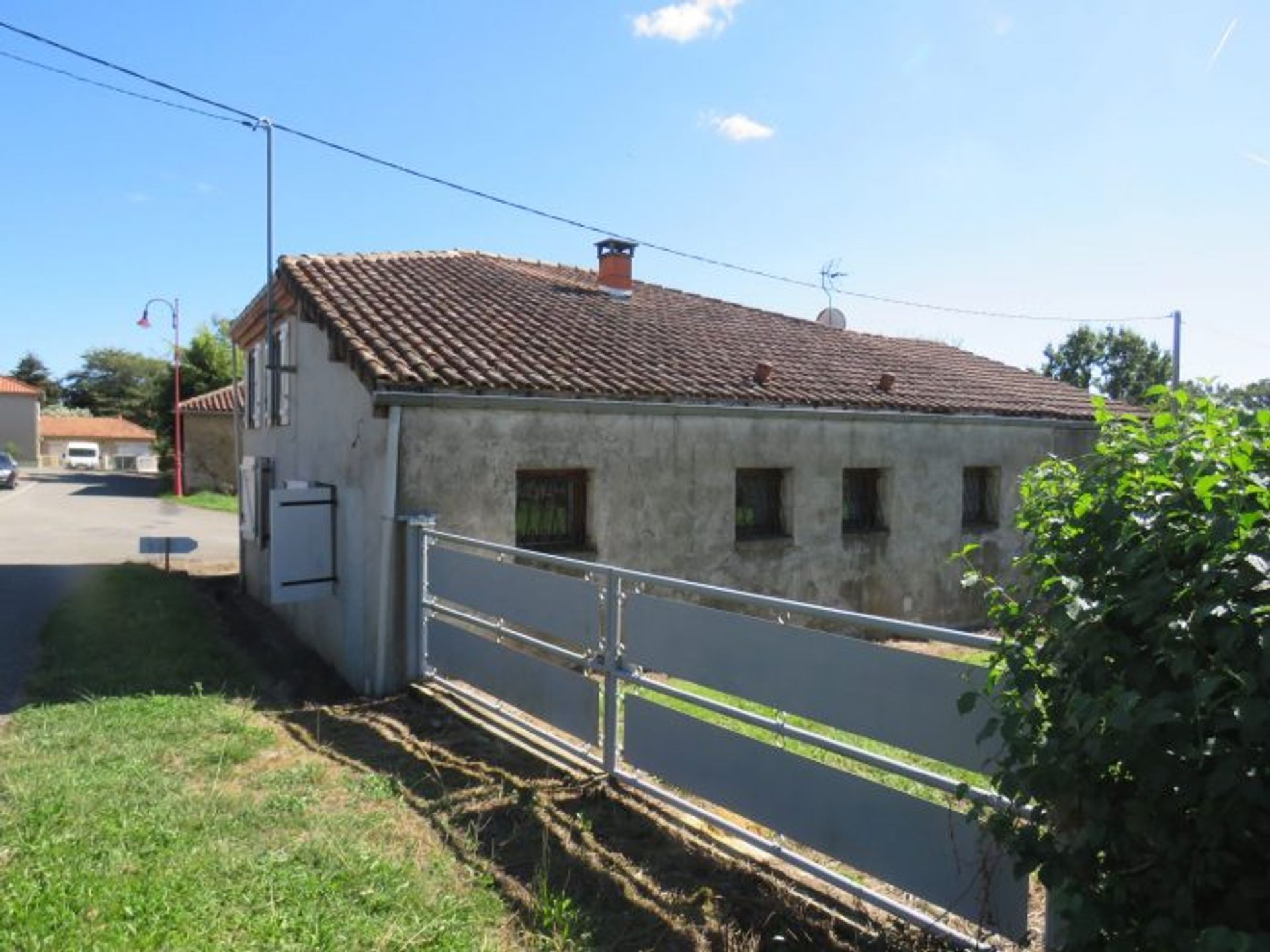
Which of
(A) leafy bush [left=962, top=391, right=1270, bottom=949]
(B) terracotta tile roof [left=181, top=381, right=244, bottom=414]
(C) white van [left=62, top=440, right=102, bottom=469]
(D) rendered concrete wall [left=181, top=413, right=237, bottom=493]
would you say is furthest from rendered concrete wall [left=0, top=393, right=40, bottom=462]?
(A) leafy bush [left=962, top=391, right=1270, bottom=949]

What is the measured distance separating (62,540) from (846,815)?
19.7 meters

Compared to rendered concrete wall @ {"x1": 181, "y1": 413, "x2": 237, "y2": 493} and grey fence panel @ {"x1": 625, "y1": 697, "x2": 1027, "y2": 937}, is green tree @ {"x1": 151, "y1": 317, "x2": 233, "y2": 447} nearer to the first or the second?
rendered concrete wall @ {"x1": 181, "y1": 413, "x2": 237, "y2": 493}

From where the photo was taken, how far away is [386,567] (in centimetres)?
723

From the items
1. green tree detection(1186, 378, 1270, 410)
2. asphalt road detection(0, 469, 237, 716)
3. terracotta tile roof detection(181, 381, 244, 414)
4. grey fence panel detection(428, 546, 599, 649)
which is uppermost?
terracotta tile roof detection(181, 381, 244, 414)

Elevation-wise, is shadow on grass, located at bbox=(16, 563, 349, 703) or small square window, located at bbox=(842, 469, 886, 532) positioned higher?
small square window, located at bbox=(842, 469, 886, 532)

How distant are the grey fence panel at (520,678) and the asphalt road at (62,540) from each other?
10.1 ft

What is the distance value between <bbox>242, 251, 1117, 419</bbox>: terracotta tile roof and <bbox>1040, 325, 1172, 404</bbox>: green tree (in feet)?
128

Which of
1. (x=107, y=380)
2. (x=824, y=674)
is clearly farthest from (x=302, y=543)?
(x=107, y=380)

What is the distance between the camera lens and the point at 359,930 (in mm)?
3219

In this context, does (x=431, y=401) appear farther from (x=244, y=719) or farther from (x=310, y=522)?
(x=244, y=719)

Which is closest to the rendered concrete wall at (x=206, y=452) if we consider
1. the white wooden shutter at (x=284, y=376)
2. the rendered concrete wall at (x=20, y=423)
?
the white wooden shutter at (x=284, y=376)

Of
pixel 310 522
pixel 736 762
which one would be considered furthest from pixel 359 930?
pixel 310 522

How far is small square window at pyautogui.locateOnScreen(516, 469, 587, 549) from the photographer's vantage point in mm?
8680

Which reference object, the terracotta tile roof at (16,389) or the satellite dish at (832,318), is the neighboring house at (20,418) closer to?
the terracotta tile roof at (16,389)
